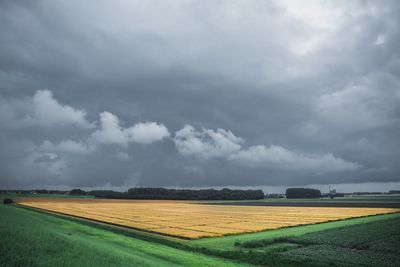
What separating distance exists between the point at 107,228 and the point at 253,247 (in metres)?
24.6

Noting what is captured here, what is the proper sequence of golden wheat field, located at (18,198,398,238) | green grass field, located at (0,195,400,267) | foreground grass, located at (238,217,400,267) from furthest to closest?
golden wheat field, located at (18,198,398,238) < foreground grass, located at (238,217,400,267) < green grass field, located at (0,195,400,267)

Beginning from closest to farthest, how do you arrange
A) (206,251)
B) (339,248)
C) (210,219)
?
(339,248), (206,251), (210,219)

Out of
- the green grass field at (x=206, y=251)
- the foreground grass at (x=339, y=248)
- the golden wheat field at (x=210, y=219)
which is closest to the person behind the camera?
the green grass field at (x=206, y=251)

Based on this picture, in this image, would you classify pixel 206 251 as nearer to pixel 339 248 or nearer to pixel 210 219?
pixel 339 248

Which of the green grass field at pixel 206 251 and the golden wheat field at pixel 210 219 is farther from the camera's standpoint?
the golden wheat field at pixel 210 219

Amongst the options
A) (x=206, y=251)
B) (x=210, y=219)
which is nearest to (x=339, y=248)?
(x=206, y=251)

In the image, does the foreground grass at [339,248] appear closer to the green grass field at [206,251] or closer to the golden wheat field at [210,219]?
the green grass field at [206,251]

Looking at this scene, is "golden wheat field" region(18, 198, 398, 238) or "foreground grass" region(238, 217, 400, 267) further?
"golden wheat field" region(18, 198, 398, 238)

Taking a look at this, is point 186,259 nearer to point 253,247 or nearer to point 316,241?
point 253,247

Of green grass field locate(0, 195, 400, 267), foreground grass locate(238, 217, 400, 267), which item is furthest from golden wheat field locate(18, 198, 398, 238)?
foreground grass locate(238, 217, 400, 267)

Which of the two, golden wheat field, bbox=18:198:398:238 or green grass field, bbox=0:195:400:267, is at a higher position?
green grass field, bbox=0:195:400:267

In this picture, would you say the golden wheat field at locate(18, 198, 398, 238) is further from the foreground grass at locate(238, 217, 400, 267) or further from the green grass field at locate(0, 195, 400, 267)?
the foreground grass at locate(238, 217, 400, 267)

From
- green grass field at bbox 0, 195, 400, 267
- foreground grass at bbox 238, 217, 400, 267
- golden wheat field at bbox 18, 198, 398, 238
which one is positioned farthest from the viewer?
golden wheat field at bbox 18, 198, 398, 238

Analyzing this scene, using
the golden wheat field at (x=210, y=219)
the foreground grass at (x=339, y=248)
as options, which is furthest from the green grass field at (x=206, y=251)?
the golden wheat field at (x=210, y=219)
